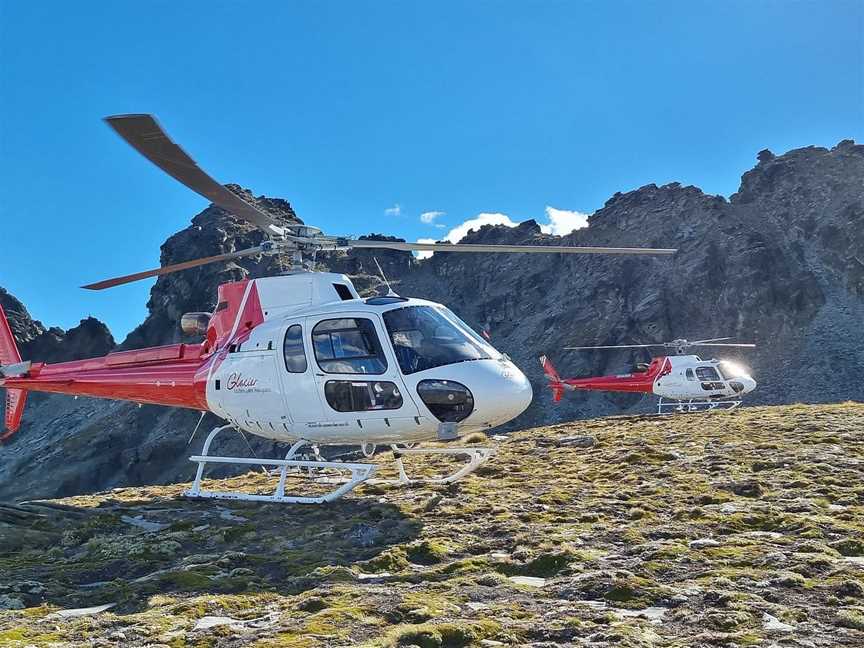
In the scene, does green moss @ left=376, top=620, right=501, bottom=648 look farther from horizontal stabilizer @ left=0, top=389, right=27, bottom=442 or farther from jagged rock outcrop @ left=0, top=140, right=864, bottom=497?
jagged rock outcrop @ left=0, top=140, right=864, bottom=497

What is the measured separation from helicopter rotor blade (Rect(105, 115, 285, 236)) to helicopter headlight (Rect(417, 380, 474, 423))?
4.02 m

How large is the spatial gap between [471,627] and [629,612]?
127cm

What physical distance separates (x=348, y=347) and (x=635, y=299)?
321 feet

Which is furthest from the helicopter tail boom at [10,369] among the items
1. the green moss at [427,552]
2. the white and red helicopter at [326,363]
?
the green moss at [427,552]

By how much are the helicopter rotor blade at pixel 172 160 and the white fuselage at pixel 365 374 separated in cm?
206

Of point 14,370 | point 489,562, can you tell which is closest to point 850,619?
point 489,562

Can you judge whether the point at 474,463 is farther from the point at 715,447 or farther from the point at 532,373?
the point at 532,373

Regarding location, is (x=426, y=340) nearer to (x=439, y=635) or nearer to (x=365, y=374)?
(x=365, y=374)

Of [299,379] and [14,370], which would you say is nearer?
[299,379]

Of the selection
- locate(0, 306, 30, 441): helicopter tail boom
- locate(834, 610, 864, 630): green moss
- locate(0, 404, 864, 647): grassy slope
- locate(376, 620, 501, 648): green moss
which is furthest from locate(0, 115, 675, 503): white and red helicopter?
locate(834, 610, 864, 630): green moss

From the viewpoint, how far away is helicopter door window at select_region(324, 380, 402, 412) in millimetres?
10297

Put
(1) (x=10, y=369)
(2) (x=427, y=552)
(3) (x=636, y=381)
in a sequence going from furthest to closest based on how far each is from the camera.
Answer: (3) (x=636, y=381) → (1) (x=10, y=369) → (2) (x=427, y=552)

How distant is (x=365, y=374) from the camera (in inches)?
413

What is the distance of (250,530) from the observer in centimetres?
877
